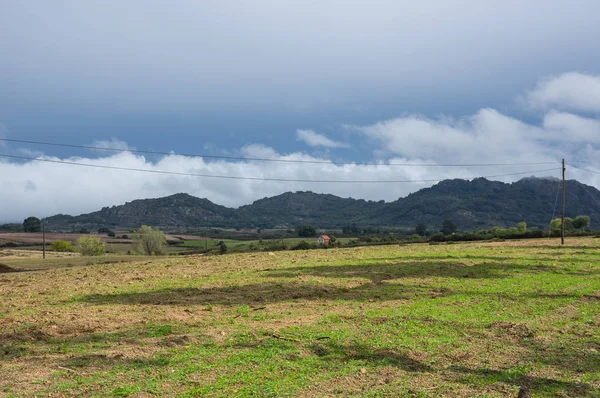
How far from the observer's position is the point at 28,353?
957 cm

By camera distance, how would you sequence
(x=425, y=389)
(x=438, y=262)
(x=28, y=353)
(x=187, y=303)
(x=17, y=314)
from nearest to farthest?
(x=425, y=389)
(x=28, y=353)
(x=17, y=314)
(x=187, y=303)
(x=438, y=262)

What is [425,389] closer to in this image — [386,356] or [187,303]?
[386,356]

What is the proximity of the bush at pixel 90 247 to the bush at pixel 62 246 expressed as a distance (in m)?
11.4

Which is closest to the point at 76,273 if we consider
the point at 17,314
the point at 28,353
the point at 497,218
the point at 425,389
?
the point at 17,314

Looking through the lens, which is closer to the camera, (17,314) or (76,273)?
(17,314)

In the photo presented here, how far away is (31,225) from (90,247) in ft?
166

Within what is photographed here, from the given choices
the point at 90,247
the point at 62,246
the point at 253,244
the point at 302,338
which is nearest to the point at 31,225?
the point at 62,246

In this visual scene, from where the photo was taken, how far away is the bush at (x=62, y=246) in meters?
91.9

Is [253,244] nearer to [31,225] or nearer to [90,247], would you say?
[90,247]

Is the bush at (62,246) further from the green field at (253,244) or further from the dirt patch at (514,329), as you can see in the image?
the dirt patch at (514,329)

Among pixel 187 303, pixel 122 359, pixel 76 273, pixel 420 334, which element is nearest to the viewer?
pixel 122 359

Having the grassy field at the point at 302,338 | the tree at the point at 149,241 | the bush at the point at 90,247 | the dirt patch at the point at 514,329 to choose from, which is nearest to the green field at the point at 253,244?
the tree at the point at 149,241

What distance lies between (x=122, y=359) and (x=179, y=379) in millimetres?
1640

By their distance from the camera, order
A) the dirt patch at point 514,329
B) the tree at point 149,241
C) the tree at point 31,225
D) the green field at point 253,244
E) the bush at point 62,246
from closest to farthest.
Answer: the dirt patch at point 514,329 < the green field at point 253,244 < the tree at point 149,241 < the bush at point 62,246 < the tree at point 31,225
